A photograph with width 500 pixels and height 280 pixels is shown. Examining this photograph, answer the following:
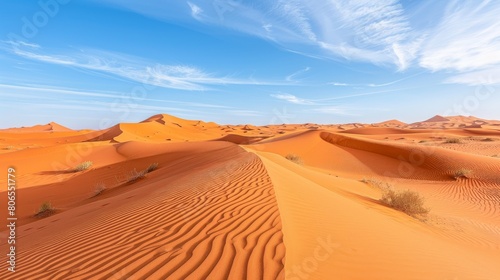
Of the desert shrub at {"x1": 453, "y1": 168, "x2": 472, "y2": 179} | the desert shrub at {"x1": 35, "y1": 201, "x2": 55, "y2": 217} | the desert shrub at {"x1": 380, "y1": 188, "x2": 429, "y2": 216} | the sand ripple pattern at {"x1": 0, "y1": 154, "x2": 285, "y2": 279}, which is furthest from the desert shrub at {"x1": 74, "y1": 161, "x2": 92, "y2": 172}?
the desert shrub at {"x1": 453, "y1": 168, "x2": 472, "y2": 179}

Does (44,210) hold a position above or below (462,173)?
above

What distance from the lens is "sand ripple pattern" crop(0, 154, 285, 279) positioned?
9.34 feet

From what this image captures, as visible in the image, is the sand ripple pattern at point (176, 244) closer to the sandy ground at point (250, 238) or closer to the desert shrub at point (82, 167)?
the sandy ground at point (250, 238)

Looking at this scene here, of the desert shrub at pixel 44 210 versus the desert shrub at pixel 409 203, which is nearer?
the desert shrub at pixel 409 203

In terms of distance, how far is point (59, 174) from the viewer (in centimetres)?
1481

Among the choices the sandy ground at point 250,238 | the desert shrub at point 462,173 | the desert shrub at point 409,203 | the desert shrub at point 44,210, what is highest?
the sandy ground at point 250,238

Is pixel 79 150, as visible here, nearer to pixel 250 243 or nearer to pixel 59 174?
pixel 59 174

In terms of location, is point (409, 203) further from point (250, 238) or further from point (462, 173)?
point (462, 173)

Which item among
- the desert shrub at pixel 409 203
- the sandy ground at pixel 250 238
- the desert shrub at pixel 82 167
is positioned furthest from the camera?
the desert shrub at pixel 82 167

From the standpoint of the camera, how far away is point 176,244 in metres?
3.42

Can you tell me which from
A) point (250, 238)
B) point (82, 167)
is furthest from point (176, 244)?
point (82, 167)

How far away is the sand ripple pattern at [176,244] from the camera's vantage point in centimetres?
285

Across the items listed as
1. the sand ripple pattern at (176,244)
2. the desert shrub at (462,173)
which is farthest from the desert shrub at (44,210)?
the desert shrub at (462,173)

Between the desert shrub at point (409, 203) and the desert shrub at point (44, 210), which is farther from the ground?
the desert shrub at point (44, 210)
